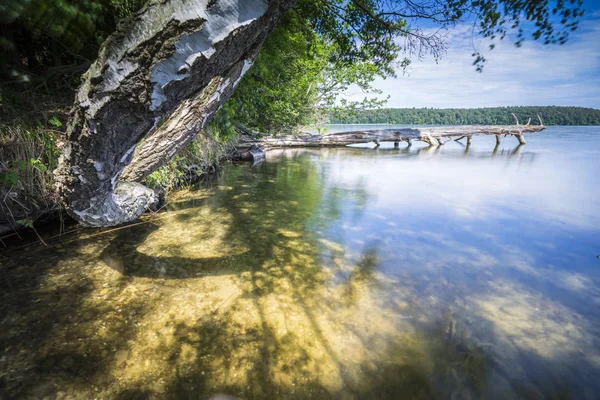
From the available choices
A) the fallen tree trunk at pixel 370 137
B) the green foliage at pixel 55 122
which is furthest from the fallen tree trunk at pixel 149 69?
the fallen tree trunk at pixel 370 137

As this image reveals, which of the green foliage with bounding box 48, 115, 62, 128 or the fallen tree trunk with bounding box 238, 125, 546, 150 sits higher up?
the green foliage with bounding box 48, 115, 62, 128

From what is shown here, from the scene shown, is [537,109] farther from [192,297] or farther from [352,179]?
[192,297]

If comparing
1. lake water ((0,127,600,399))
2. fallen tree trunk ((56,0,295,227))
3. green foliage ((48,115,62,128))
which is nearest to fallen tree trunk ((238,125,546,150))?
green foliage ((48,115,62,128))

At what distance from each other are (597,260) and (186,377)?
456 cm

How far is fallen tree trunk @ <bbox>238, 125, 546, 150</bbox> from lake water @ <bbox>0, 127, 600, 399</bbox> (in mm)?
9200


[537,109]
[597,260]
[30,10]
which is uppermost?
[537,109]

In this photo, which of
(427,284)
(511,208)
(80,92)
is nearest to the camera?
(80,92)

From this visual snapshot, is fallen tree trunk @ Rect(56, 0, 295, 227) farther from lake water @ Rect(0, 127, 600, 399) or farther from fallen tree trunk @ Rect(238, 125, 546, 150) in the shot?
fallen tree trunk @ Rect(238, 125, 546, 150)

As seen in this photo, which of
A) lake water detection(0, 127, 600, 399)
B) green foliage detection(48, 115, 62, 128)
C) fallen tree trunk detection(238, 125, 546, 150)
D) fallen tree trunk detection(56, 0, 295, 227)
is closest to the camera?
fallen tree trunk detection(56, 0, 295, 227)

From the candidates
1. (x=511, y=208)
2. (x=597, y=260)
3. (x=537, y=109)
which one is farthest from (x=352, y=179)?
(x=537, y=109)

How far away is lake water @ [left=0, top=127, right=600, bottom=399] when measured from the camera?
1440 mm

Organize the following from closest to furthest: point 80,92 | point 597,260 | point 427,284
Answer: point 80,92 → point 427,284 → point 597,260

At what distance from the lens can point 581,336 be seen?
6.02ft

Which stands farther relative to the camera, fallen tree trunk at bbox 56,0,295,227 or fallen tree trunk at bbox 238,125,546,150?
fallen tree trunk at bbox 238,125,546,150
